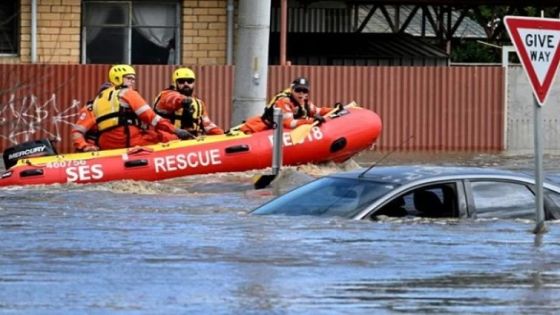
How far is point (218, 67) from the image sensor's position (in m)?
28.0

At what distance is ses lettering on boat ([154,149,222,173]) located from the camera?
66.1 ft

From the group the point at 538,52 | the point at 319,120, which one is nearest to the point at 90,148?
the point at 319,120

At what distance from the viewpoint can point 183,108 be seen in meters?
21.3

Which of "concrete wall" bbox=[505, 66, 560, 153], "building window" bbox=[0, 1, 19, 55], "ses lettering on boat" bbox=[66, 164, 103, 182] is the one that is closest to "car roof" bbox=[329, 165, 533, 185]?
"ses lettering on boat" bbox=[66, 164, 103, 182]

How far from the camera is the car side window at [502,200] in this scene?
12.6 m

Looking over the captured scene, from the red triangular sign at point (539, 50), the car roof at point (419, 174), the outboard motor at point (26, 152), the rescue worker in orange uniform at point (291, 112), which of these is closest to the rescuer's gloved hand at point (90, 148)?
the outboard motor at point (26, 152)

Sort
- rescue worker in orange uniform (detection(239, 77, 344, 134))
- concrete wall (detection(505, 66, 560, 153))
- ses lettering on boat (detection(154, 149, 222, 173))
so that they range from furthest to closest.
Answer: concrete wall (detection(505, 66, 560, 153)) → rescue worker in orange uniform (detection(239, 77, 344, 134)) → ses lettering on boat (detection(154, 149, 222, 173))

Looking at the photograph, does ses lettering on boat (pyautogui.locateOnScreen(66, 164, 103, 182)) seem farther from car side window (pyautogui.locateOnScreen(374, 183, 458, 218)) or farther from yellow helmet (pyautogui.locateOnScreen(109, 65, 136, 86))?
car side window (pyautogui.locateOnScreen(374, 183, 458, 218))

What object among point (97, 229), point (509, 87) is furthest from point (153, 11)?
point (97, 229)

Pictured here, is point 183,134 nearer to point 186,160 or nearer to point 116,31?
point 186,160

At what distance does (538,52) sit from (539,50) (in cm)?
2

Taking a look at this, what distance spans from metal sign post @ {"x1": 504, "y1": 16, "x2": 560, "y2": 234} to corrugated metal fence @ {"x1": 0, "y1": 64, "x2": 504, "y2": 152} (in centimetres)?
1551

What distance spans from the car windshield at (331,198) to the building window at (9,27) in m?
17.9

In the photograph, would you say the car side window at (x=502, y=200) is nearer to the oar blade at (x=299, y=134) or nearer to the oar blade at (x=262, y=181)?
the oar blade at (x=262, y=181)
